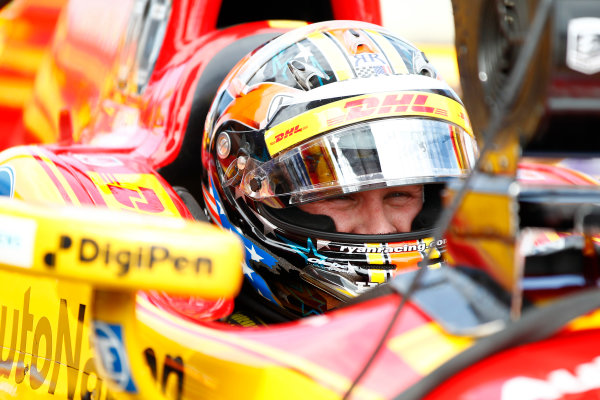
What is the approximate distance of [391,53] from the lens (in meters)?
2.08

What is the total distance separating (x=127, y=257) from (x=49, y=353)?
2.79 feet

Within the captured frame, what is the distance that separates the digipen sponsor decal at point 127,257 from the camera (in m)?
0.88

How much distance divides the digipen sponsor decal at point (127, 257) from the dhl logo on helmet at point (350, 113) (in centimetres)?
104

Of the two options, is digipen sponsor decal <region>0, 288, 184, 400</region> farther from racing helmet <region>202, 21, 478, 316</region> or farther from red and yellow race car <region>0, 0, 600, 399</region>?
racing helmet <region>202, 21, 478, 316</region>

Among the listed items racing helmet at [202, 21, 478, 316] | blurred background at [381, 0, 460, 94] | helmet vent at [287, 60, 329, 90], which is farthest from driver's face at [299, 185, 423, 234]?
blurred background at [381, 0, 460, 94]

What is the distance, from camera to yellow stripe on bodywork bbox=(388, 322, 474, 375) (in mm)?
1004

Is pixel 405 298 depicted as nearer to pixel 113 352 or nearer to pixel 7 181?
pixel 113 352

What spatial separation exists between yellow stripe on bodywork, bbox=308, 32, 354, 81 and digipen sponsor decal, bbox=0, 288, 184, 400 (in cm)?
80

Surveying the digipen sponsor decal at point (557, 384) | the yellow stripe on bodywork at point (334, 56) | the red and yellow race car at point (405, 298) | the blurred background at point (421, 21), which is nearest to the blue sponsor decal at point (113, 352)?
the red and yellow race car at point (405, 298)

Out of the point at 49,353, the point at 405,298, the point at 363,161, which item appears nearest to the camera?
the point at 405,298

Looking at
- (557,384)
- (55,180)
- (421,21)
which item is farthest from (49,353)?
(421,21)

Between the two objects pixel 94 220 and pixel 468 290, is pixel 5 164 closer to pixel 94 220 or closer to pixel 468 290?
pixel 94 220

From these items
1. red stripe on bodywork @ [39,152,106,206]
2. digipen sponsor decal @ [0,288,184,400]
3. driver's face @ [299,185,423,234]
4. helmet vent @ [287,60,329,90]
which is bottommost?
digipen sponsor decal @ [0,288,184,400]

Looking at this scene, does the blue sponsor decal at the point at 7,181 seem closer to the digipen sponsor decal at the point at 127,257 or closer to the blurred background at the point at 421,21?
the digipen sponsor decal at the point at 127,257
